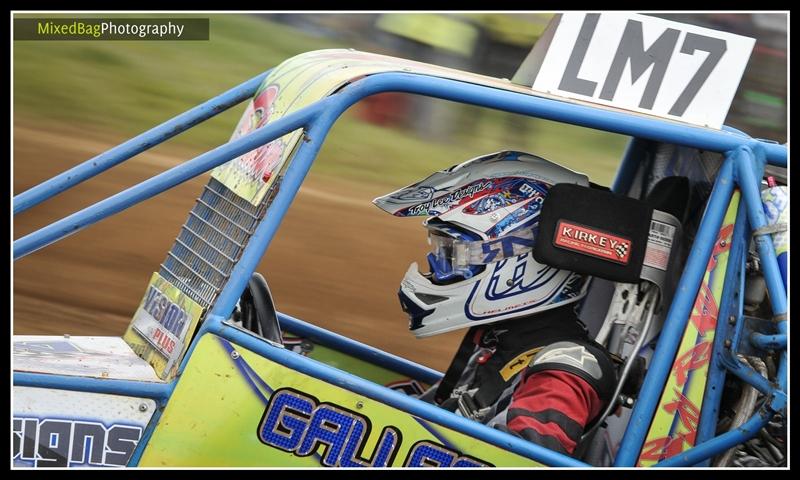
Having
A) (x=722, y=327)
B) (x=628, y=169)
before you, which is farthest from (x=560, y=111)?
(x=628, y=169)

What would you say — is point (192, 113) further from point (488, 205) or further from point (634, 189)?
point (634, 189)

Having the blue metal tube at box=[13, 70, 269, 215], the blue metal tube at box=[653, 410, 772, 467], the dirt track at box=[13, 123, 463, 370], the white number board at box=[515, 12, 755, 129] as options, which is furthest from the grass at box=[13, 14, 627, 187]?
the blue metal tube at box=[653, 410, 772, 467]

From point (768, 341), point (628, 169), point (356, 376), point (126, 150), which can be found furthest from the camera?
point (628, 169)

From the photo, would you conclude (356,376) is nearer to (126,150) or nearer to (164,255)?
(126,150)

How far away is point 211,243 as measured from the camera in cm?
329

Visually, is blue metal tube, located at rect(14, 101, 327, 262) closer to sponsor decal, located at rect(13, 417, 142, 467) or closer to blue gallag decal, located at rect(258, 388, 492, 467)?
sponsor decal, located at rect(13, 417, 142, 467)

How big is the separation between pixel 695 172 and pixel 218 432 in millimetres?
1823

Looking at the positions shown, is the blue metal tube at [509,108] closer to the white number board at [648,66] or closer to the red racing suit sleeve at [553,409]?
the white number board at [648,66]

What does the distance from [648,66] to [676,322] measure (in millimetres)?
768

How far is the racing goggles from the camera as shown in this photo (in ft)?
10.3

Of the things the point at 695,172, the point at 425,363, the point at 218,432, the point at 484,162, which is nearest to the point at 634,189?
the point at 695,172

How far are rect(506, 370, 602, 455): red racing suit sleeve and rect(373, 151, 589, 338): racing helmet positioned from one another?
0.30 metres

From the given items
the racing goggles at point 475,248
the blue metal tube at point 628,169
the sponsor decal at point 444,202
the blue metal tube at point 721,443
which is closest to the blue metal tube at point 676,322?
the blue metal tube at point 721,443

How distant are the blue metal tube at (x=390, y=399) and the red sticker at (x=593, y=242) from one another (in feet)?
2.03
